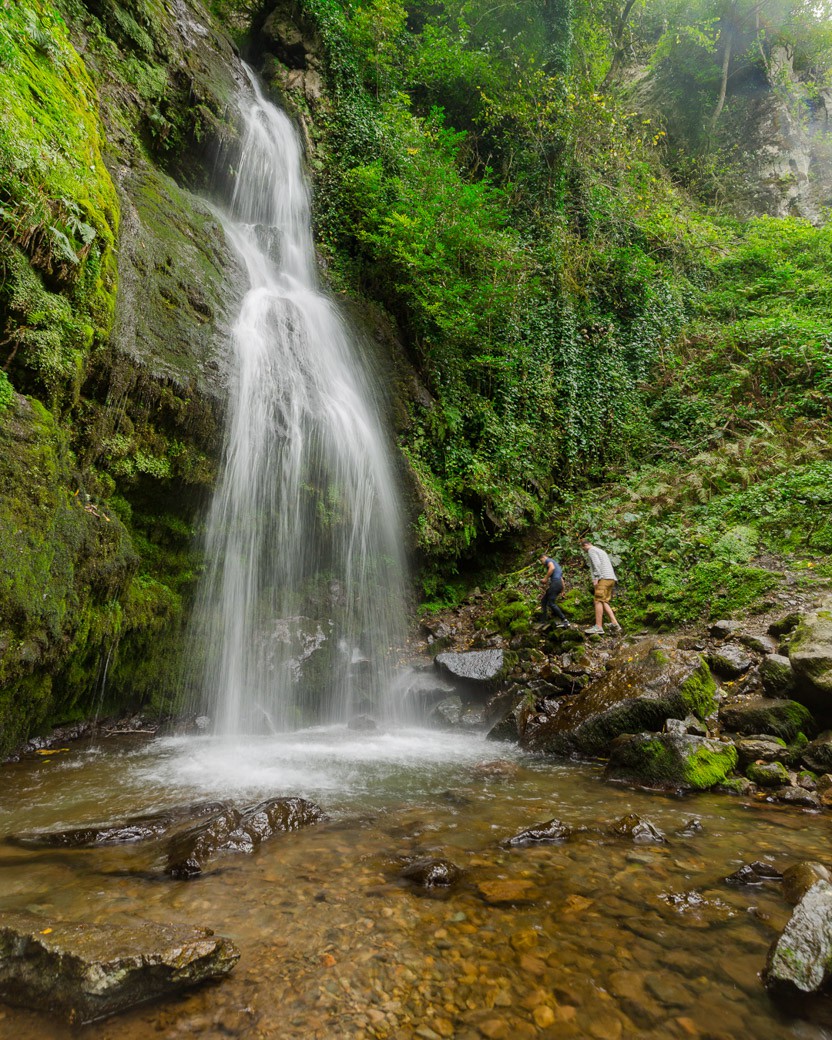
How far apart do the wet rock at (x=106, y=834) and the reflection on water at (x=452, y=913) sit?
0.13 meters

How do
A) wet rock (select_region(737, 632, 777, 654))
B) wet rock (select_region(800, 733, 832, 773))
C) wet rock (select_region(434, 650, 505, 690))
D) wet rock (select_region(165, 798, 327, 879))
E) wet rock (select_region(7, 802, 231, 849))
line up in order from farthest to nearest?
wet rock (select_region(434, 650, 505, 690))
wet rock (select_region(737, 632, 777, 654))
wet rock (select_region(800, 733, 832, 773))
wet rock (select_region(7, 802, 231, 849))
wet rock (select_region(165, 798, 327, 879))

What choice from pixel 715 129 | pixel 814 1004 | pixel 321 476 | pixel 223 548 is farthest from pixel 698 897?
pixel 715 129

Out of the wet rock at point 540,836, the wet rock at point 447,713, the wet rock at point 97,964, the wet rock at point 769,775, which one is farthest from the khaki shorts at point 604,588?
the wet rock at point 97,964

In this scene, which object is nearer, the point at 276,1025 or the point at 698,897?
the point at 276,1025

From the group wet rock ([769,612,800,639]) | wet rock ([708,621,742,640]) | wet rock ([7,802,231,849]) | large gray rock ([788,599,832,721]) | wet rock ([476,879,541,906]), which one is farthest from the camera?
wet rock ([708,621,742,640])

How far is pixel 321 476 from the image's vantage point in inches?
348

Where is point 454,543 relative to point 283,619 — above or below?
above

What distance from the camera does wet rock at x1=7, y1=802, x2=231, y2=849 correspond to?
132 inches

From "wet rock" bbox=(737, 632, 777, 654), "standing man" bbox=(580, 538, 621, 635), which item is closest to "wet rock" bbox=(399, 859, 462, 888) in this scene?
"wet rock" bbox=(737, 632, 777, 654)

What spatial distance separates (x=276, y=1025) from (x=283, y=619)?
20.9 feet

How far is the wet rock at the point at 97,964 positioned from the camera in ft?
6.36

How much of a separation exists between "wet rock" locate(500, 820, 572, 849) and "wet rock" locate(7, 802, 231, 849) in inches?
77.6

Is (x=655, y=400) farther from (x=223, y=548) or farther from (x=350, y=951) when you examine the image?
(x=350, y=951)

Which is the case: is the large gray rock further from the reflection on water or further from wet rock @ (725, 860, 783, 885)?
wet rock @ (725, 860, 783, 885)
